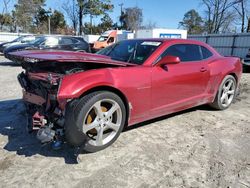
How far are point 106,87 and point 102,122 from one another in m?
0.46

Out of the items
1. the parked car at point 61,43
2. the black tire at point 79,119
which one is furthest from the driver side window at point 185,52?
the parked car at point 61,43

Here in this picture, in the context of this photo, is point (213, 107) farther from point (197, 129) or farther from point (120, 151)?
point (120, 151)

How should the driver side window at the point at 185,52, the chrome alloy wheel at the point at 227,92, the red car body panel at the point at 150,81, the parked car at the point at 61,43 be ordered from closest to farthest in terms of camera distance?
1. the red car body panel at the point at 150,81
2. the driver side window at the point at 185,52
3. the chrome alloy wheel at the point at 227,92
4. the parked car at the point at 61,43

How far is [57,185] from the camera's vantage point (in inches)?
111

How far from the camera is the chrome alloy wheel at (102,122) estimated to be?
11.1 feet

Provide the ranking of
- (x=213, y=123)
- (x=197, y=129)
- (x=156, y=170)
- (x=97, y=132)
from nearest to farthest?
(x=156, y=170) < (x=97, y=132) < (x=197, y=129) < (x=213, y=123)

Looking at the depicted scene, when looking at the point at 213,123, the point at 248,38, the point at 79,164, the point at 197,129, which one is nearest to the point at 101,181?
the point at 79,164

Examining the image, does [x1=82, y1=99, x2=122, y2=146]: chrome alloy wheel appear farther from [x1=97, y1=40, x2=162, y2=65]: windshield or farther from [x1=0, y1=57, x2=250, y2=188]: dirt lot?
[x1=97, y1=40, x2=162, y2=65]: windshield

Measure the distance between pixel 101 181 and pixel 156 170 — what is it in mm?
665

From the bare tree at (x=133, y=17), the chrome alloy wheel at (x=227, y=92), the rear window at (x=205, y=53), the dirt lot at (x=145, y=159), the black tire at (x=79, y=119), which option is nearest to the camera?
the dirt lot at (x=145, y=159)

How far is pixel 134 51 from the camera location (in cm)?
446

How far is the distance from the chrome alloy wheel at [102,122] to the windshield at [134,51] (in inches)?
36.7

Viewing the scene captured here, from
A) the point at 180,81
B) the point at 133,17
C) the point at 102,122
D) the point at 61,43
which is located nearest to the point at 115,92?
the point at 102,122

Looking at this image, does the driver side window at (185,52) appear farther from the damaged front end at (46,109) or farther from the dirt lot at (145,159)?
the damaged front end at (46,109)
